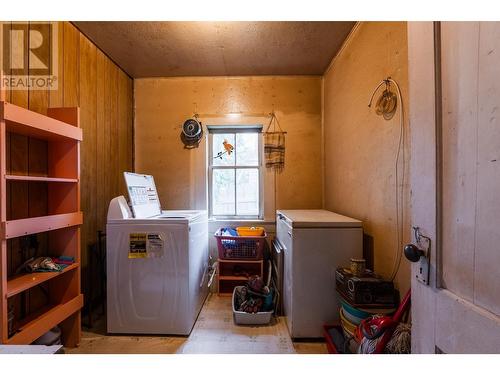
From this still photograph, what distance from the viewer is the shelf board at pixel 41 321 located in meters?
1.26

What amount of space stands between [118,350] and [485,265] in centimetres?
213

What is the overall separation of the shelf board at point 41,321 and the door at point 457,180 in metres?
1.89

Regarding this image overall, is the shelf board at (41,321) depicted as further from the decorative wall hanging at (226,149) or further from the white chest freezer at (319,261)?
the decorative wall hanging at (226,149)

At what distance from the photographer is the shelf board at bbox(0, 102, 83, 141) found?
1.16 metres

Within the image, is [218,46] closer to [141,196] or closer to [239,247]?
[141,196]

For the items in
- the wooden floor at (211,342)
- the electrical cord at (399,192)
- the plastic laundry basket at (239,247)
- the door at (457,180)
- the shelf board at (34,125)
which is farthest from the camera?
the plastic laundry basket at (239,247)

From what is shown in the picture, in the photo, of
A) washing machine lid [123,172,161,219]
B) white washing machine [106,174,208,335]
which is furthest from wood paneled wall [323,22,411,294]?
washing machine lid [123,172,161,219]

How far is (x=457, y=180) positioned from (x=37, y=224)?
194 centimetres

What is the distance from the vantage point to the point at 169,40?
2.15 metres

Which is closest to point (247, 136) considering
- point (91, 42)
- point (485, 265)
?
point (91, 42)

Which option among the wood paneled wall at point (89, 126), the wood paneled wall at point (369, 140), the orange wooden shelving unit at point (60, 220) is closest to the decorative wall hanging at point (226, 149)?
the wood paneled wall at point (89, 126)

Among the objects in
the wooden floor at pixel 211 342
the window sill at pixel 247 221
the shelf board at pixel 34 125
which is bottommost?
the wooden floor at pixel 211 342

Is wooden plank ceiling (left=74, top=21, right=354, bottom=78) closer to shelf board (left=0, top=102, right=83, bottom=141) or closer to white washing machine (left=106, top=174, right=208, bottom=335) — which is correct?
shelf board (left=0, top=102, right=83, bottom=141)

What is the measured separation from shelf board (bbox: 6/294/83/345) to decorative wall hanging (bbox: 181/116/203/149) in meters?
1.85
